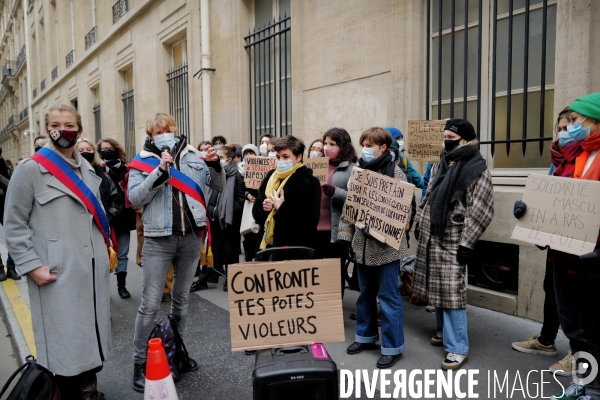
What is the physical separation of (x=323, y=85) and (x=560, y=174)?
4.31 meters

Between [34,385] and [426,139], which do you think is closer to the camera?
[34,385]

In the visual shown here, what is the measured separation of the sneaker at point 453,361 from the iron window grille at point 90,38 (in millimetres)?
17795

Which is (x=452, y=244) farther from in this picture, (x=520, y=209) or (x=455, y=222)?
(x=520, y=209)

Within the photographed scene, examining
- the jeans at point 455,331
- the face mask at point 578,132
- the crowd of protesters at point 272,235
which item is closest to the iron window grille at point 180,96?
the crowd of protesters at point 272,235

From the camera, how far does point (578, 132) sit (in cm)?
297

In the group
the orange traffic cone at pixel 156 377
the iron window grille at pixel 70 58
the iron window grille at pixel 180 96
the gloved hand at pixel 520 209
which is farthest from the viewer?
the iron window grille at pixel 70 58

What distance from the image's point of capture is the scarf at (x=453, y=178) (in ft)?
11.5

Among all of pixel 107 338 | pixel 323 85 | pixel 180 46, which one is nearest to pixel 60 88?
pixel 180 46

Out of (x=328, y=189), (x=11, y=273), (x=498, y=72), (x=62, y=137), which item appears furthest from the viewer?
(x=11, y=273)

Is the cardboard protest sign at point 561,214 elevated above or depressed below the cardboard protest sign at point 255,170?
below

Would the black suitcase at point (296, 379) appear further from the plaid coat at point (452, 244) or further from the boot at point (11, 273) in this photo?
the boot at point (11, 273)

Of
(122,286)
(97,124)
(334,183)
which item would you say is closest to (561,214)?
(334,183)

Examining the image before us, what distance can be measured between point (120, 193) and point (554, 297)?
4.48 metres

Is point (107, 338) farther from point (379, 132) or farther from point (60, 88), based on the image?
point (60, 88)
